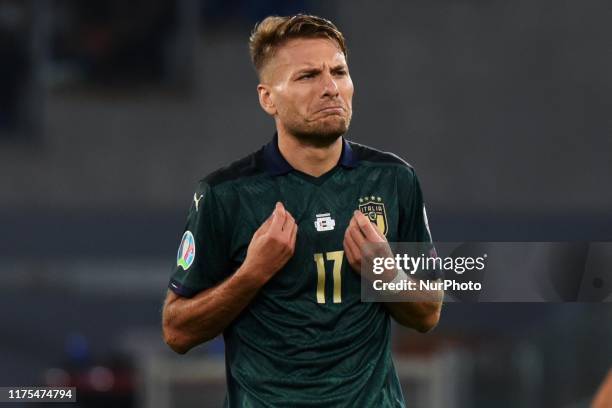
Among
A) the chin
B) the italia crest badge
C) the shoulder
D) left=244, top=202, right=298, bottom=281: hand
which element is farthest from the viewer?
the shoulder

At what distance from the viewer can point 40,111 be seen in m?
17.7

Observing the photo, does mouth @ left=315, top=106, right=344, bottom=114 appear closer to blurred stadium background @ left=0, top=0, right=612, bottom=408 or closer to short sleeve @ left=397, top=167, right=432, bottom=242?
short sleeve @ left=397, top=167, right=432, bottom=242

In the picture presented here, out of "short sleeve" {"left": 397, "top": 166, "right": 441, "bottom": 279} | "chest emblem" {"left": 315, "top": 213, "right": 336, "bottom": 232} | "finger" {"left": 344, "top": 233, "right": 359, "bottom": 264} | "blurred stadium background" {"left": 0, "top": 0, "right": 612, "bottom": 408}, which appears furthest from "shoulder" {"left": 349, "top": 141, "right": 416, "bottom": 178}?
"blurred stadium background" {"left": 0, "top": 0, "right": 612, "bottom": 408}

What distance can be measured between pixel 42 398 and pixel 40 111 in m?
12.9

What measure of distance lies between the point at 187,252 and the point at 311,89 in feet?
2.23

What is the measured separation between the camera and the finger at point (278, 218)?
3664 mm

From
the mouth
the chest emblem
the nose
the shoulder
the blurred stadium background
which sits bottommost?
the chest emblem

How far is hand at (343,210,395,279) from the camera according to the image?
3.68 m

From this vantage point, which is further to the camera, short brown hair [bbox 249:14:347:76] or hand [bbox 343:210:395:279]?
short brown hair [bbox 249:14:347:76]

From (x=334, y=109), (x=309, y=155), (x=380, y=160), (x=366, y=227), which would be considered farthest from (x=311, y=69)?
(x=366, y=227)

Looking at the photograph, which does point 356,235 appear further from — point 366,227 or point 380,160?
point 380,160

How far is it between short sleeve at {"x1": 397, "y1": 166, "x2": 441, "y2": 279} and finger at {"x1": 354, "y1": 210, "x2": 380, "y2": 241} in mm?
279

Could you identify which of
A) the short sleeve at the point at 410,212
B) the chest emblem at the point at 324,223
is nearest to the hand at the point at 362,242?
the chest emblem at the point at 324,223

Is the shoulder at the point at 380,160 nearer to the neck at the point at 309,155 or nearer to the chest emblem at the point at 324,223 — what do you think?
the neck at the point at 309,155
